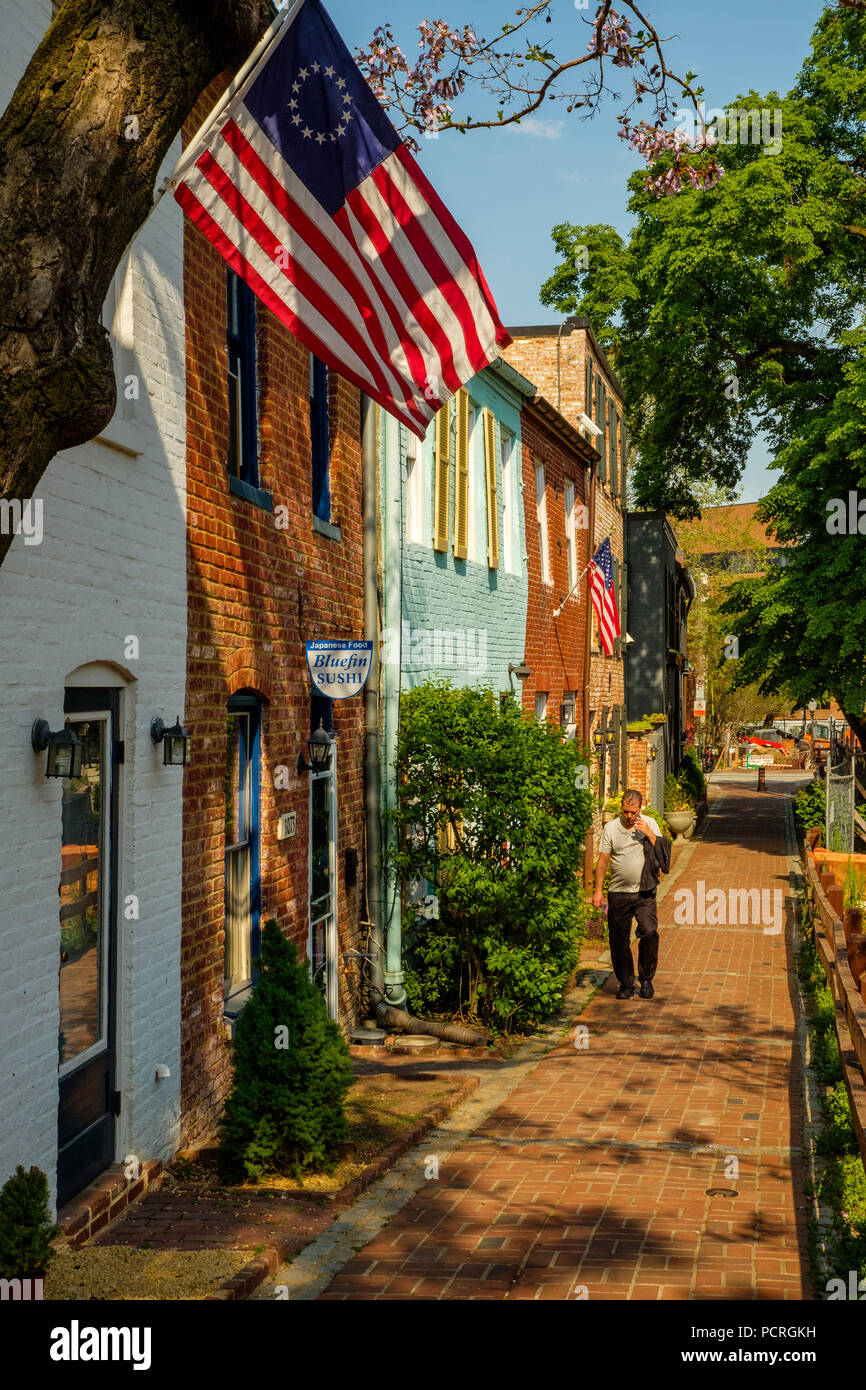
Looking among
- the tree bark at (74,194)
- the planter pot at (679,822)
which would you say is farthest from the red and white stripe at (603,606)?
the tree bark at (74,194)

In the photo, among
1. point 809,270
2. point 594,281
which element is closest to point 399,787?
point 809,270

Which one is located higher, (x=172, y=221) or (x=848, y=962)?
(x=172, y=221)

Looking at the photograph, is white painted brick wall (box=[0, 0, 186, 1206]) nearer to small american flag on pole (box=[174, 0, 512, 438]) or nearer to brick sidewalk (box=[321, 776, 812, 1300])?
small american flag on pole (box=[174, 0, 512, 438])

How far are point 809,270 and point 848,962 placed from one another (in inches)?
755

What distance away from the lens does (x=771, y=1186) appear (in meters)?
7.15

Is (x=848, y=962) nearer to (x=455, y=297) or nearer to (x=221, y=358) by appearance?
(x=455, y=297)

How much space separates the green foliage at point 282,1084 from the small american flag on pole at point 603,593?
40.9 ft

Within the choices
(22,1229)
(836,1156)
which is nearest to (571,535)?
(836,1156)

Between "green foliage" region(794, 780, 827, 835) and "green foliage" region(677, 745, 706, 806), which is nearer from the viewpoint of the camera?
"green foliage" region(794, 780, 827, 835)

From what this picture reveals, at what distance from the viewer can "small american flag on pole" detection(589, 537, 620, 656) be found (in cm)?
1873

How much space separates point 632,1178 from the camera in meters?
7.27

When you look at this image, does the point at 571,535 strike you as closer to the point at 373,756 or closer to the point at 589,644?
the point at 589,644

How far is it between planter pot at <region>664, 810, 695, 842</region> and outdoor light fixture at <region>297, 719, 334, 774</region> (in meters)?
18.9

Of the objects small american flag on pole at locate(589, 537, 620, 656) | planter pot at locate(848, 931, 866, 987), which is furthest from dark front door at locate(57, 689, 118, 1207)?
small american flag on pole at locate(589, 537, 620, 656)
